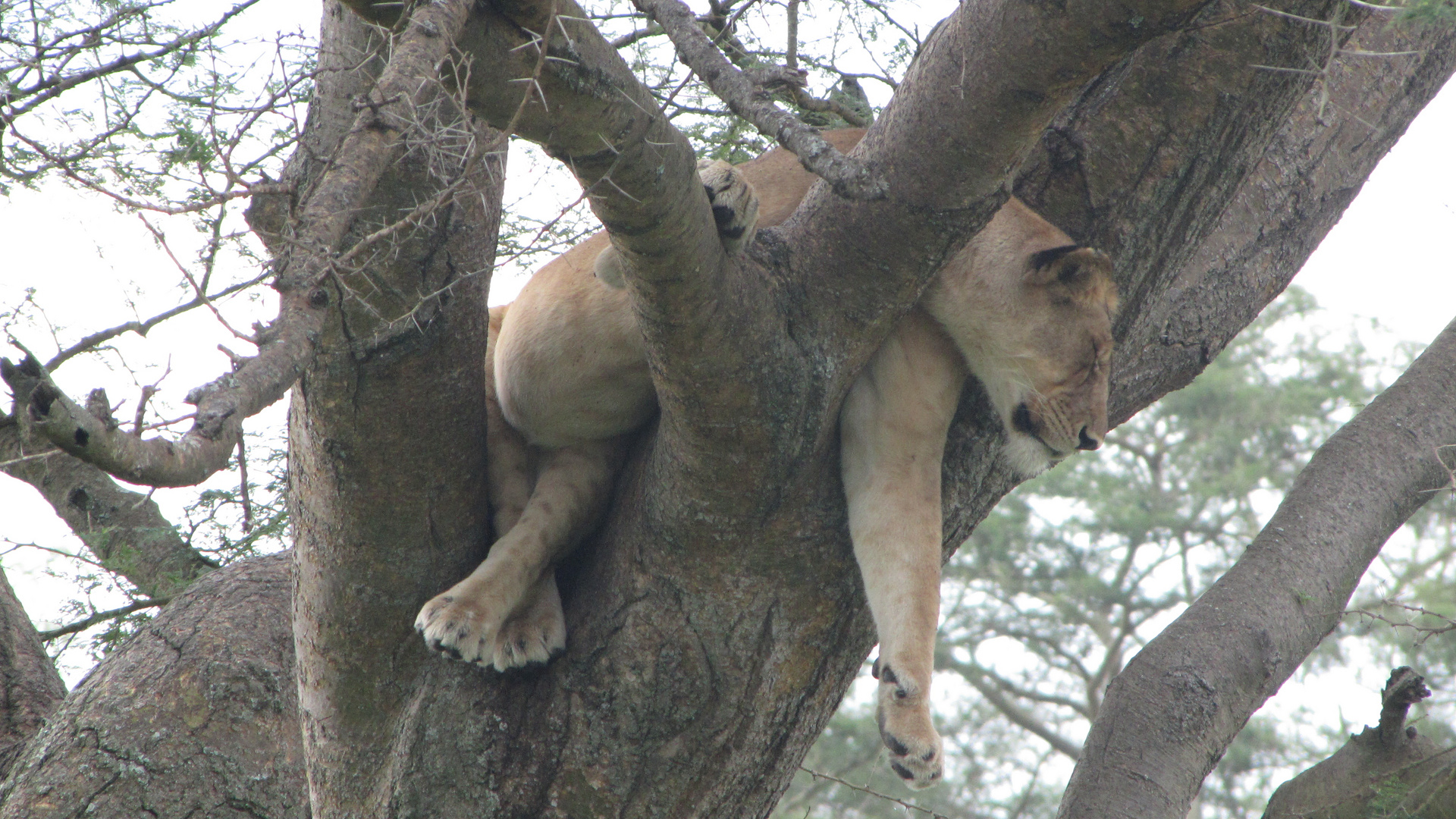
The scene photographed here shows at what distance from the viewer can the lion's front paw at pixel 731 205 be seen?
235 centimetres

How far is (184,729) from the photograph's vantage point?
135 inches

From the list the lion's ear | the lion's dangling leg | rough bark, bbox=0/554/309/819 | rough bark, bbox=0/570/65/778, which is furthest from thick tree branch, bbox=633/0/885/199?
rough bark, bbox=0/570/65/778

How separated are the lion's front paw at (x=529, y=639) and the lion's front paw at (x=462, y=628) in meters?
0.02

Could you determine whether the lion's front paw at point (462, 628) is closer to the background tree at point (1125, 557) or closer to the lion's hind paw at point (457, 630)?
the lion's hind paw at point (457, 630)

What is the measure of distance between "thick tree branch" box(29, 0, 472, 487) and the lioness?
1.12 m

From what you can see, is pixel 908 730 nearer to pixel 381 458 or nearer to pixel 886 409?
pixel 886 409

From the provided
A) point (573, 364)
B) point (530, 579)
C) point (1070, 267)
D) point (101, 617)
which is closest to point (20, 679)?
point (101, 617)

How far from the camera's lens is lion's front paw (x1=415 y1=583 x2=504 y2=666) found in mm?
2699

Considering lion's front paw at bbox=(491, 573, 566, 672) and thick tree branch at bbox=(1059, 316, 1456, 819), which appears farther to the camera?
thick tree branch at bbox=(1059, 316, 1456, 819)

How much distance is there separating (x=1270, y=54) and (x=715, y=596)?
66.1 inches

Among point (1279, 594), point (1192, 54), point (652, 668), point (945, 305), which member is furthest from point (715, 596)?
point (1279, 594)

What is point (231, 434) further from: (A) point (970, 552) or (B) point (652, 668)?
(A) point (970, 552)

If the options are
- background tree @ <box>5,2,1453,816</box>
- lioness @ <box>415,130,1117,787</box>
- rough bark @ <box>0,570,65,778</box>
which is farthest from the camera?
rough bark @ <box>0,570,65,778</box>

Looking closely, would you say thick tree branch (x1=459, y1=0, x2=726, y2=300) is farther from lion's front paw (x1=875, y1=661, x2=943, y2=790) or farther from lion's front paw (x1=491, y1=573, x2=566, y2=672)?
lion's front paw (x1=875, y1=661, x2=943, y2=790)
